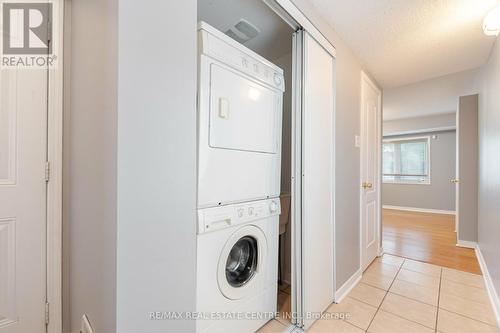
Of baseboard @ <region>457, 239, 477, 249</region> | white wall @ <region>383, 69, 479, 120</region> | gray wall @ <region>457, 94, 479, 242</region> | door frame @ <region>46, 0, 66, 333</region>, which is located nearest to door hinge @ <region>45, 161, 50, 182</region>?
door frame @ <region>46, 0, 66, 333</region>

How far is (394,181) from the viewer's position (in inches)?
247

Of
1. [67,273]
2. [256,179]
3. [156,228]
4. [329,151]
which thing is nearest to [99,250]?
[156,228]

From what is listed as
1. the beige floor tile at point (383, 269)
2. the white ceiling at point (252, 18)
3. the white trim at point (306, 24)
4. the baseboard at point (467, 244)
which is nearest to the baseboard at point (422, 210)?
the baseboard at point (467, 244)

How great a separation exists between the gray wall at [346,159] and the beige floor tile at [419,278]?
520 millimetres

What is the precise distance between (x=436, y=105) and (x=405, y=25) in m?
3.42

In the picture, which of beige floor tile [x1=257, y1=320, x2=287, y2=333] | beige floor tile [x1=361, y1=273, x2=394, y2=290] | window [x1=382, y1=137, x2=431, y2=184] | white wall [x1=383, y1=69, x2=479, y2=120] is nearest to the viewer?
beige floor tile [x1=257, y1=320, x2=287, y2=333]

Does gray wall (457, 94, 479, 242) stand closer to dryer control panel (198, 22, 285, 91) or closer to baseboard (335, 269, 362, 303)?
baseboard (335, 269, 362, 303)

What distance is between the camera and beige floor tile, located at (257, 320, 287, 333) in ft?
5.00

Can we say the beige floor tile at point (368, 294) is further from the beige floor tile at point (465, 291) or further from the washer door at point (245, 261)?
the washer door at point (245, 261)

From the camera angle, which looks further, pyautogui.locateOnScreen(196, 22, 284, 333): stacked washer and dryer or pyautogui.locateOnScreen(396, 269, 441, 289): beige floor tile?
pyautogui.locateOnScreen(396, 269, 441, 289): beige floor tile

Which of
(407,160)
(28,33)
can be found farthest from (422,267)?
(407,160)

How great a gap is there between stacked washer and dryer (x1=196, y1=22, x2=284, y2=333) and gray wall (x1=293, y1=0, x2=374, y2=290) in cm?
62

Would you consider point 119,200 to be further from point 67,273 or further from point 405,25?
point 405,25

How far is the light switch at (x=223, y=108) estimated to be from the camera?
1222 millimetres
